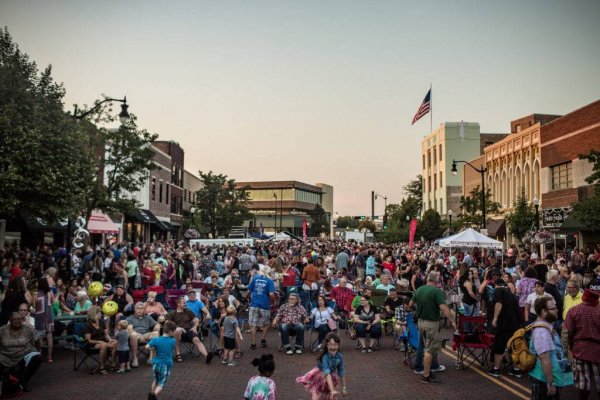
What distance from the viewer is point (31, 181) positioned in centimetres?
1669

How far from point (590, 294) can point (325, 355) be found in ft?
11.8

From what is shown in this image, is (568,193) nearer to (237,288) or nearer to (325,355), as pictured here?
(237,288)

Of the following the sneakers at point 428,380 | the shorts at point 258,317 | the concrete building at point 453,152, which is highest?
the concrete building at point 453,152

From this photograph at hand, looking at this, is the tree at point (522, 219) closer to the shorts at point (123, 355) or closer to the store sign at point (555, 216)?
the store sign at point (555, 216)

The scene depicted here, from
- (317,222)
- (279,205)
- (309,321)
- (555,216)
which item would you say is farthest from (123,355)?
(279,205)

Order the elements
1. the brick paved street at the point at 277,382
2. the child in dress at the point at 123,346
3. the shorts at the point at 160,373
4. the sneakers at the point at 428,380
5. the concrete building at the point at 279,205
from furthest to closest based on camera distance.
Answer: the concrete building at the point at 279,205, the child in dress at the point at 123,346, the sneakers at the point at 428,380, the brick paved street at the point at 277,382, the shorts at the point at 160,373

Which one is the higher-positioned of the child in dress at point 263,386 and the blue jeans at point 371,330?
the child in dress at point 263,386

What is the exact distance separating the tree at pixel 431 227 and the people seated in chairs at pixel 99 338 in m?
43.7

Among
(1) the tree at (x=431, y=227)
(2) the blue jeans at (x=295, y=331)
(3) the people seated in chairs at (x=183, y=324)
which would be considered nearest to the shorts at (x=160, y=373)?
(3) the people seated in chairs at (x=183, y=324)

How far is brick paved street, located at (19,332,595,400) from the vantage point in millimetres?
8609

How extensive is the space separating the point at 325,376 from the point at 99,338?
5.64 m

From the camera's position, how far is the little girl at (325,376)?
6.98m

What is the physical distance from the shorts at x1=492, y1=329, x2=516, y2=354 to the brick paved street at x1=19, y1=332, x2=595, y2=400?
1.68ft

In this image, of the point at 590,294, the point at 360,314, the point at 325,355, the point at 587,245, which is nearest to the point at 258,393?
the point at 325,355
